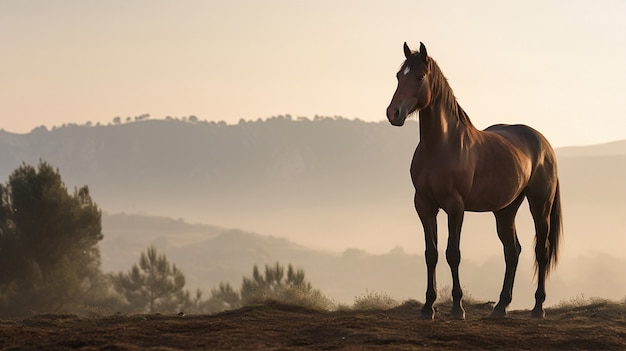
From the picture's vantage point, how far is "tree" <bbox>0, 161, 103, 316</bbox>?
33125 mm

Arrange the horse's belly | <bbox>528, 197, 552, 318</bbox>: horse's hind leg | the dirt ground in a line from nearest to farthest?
the dirt ground, the horse's belly, <bbox>528, 197, 552, 318</bbox>: horse's hind leg

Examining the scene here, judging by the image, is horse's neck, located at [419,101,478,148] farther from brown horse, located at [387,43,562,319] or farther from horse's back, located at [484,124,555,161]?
horse's back, located at [484,124,555,161]

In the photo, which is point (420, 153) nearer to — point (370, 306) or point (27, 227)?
point (370, 306)

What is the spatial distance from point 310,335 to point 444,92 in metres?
4.16

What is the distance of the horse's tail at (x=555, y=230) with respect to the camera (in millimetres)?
13531

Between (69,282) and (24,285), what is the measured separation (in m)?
2.10

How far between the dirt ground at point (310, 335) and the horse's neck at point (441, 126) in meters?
2.47

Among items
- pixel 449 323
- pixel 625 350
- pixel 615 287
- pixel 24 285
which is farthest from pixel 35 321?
pixel 615 287

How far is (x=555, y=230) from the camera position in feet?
44.7

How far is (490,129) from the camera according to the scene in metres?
13.6

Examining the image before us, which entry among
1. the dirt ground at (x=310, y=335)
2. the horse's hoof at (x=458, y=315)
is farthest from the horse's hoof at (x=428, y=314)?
the dirt ground at (x=310, y=335)

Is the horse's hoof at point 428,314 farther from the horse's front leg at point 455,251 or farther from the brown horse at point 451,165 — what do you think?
the horse's front leg at point 455,251

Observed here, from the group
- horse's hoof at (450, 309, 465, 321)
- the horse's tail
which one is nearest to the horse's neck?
horse's hoof at (450, 309, 465, 321)

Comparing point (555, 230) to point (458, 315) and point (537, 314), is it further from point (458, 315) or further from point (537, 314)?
point (458, 315)
